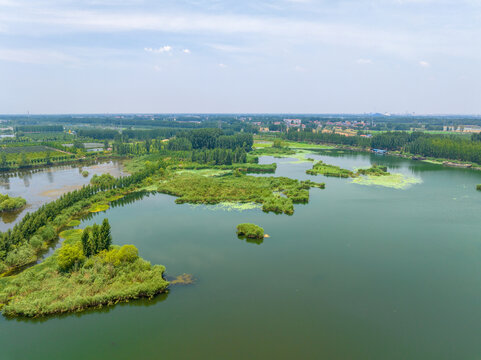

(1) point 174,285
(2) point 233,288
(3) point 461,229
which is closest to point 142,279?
(1) point 174,285

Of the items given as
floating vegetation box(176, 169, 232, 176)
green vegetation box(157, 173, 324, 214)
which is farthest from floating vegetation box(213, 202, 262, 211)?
floating vegetation box(176, 169, 232, 176)

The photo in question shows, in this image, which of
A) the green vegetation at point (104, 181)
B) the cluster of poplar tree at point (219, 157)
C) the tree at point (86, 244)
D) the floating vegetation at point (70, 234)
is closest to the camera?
the tree at point (86, 244)

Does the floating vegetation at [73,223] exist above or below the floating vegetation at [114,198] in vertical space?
below

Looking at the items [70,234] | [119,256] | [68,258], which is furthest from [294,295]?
[70,234]

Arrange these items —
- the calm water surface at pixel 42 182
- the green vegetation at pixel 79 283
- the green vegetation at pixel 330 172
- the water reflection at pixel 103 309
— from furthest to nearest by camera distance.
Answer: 1. the green vegetation at pixel 330 172
2. the calm water surface at pixel 42 182
3. the green vegetation at pixel 79 283
4. the water reflection at pixel 103 309

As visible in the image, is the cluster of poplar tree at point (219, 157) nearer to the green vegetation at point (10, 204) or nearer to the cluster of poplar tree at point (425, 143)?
the green vegetation at point (10, 204)

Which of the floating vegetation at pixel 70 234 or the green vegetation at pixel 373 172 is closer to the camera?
the floating vegetation at pixel 70 234

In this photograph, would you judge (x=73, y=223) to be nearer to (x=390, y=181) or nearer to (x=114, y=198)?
(x=114, y=198)

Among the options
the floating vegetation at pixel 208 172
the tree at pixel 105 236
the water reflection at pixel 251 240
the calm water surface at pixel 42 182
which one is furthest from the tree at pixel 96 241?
the floating vegetation at pixel 208 172

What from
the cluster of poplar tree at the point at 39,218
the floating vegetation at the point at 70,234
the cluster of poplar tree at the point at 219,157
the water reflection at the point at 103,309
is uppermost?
the cluster of poplar tree at the point at 219,157
